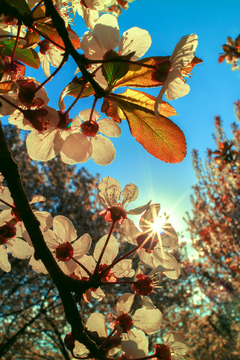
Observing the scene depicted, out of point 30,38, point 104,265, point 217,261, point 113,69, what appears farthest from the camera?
point 217,261

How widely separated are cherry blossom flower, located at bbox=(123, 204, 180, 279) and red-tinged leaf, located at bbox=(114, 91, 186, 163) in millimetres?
150

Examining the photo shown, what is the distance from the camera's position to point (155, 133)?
51cm

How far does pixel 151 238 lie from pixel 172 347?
1.03 ft

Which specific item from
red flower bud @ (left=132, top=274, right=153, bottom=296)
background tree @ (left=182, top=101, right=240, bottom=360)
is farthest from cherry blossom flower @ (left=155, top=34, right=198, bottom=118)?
background tree @ (left=182, top=101, right=240, bottom=360)

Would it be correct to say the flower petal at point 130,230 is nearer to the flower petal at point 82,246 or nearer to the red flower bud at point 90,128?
the flower petal at point 82,246

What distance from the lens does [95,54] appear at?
0.50 meters

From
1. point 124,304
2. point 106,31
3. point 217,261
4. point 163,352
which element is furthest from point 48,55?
point 217,261

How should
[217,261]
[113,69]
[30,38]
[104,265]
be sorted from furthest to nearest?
[217,261] → [104,265] → [30,38] → [113,69]

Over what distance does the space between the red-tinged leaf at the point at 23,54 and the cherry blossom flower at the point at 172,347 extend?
822 mm

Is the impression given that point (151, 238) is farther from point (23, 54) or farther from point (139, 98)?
point (23, 54)

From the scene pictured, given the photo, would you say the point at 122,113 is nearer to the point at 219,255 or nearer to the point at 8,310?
the point at 8,310

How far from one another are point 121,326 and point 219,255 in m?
7.89

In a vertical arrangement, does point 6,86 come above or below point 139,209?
above

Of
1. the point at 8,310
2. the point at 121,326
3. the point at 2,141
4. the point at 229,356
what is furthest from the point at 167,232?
the point at 229,356
